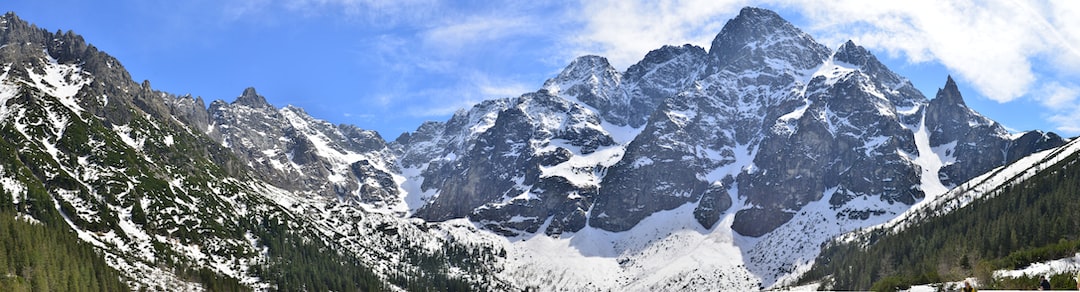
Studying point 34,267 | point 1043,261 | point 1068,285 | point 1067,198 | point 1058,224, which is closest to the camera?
point 1068,285

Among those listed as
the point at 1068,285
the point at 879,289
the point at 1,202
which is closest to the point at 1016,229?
the point at 879,289

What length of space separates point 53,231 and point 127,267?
19.4 m

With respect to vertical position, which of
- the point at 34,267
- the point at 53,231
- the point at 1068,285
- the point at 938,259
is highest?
the point at 53,231

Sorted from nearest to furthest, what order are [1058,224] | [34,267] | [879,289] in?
1. [879,289]
2. [34,267]
3. [1058,224]

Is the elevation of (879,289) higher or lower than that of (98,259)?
lower

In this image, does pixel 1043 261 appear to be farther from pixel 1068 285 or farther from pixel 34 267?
pixel 34 267

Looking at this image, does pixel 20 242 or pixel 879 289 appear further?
pixel 20 242

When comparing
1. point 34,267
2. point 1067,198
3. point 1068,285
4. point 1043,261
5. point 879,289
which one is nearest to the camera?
point 1068,285

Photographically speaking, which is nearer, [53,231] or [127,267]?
[53,231]

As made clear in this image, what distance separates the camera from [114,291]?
172500 millimetres

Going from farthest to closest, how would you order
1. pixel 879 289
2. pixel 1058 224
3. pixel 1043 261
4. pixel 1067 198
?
pixel 1067 198
pixel 1058 224
pixel 1043 261
pixel 879 289

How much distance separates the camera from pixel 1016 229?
19125 centimetres

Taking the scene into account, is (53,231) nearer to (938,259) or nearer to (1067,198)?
(938,259)

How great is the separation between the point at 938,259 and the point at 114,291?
189 m
